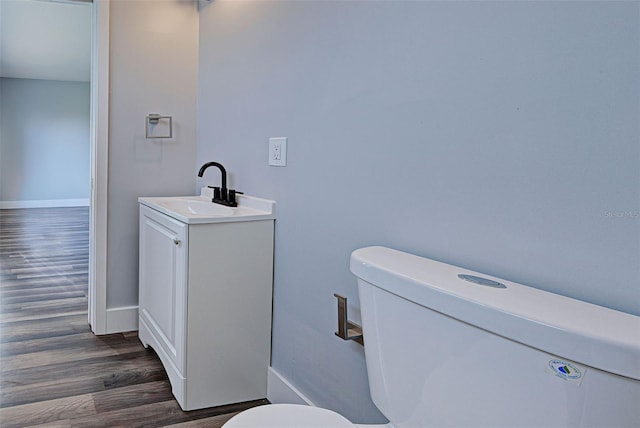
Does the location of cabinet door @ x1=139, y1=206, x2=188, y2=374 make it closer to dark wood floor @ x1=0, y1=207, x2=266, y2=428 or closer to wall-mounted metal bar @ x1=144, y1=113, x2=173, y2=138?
dark wood floor @ x1=0, y1=207, x2=266, y2=428

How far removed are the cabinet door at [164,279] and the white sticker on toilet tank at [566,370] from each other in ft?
4.58

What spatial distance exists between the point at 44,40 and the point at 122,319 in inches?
169

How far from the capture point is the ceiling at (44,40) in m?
4.50

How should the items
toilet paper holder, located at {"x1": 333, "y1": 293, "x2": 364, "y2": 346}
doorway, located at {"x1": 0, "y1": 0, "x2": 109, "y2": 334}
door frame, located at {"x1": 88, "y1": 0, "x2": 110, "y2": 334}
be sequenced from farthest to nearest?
doorway, located at {"x1": 0, "y1": 0, "x2": 109, "y2": 334} < door frame, located at {"x1": 88, "y1": 0, "x2": 110, "y2": 334} < toilet paper holder, located at {"x1": 333, "y1": 293, "x2": 364, "y2": 346}

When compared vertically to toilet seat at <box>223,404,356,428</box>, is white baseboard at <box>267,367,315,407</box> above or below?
below

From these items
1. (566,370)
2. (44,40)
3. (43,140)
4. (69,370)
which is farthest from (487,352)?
(43,140)

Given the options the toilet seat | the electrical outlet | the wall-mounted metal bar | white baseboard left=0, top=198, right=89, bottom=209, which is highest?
the wall-mounted metal bar

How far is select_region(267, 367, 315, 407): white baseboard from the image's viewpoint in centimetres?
183

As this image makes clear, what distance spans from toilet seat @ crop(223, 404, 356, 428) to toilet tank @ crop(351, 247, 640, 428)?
0.12 m

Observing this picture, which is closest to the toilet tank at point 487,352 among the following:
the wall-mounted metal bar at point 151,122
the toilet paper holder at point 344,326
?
the toilet paper holder at point 344,326

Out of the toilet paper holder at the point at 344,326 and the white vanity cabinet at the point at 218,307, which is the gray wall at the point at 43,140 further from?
the toilet paper holder at the point at 344,326

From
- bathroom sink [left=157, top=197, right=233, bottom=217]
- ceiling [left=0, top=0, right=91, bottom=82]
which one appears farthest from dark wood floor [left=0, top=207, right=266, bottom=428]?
ceiling [left=0, top=0, right=91, bottom=82]

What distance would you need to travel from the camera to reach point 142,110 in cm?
271

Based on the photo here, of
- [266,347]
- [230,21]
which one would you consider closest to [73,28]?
[230,21]
